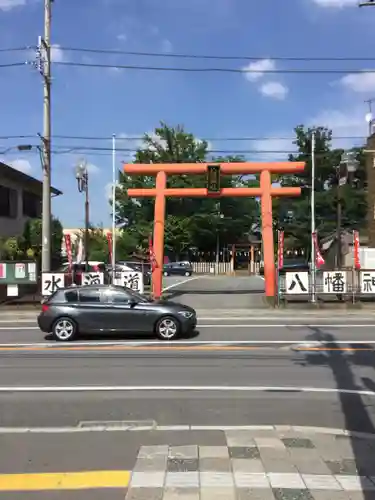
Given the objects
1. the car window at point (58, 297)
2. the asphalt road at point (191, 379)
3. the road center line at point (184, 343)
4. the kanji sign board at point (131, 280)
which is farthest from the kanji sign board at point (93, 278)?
the road center line at point (184, 343)

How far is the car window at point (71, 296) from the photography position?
14.7 m

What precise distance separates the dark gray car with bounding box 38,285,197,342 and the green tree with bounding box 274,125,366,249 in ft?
153

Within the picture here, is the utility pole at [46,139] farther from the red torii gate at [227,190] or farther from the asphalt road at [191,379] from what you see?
the asphalt road at [191,379]

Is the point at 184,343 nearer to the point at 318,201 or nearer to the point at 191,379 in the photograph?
the point at 191,379

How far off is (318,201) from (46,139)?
135 ft

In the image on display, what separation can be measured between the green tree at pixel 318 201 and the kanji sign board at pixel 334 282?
36140 mm

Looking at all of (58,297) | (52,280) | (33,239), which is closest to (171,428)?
(58,297)

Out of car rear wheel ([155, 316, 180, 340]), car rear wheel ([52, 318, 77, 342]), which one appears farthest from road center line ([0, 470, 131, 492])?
car rear wheel ([52, 318, 77, 342])

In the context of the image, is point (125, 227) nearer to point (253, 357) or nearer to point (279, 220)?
point (279, 220)

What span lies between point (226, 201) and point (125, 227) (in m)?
12.8

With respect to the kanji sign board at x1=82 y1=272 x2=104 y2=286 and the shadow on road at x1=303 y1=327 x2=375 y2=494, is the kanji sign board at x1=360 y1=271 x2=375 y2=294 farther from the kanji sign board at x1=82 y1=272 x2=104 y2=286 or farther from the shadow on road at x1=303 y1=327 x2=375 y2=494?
the kanji sign board at x1=82 y1=272 x2=104 y2=286

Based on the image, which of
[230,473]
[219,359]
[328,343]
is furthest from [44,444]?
[328,343]

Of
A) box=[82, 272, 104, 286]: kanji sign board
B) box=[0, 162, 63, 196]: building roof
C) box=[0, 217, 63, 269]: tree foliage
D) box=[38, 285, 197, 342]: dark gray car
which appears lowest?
box=[38, 285, 197, 342]: dark gray car

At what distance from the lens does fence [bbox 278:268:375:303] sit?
2358 cm
